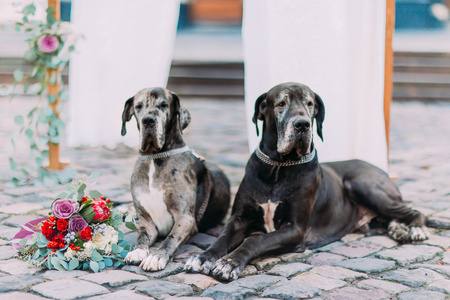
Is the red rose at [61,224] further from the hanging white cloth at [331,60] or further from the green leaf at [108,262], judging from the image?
the hanging white cloth at [331,60]

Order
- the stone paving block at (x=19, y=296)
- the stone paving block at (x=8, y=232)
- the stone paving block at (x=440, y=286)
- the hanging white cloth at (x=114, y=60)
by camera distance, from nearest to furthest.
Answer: the stone paving block at (x=19, y=296) < the stone paving block at (x=440, y=286) < the stone paving block at (x=8, y=232) < the hanging white cloth at (x=114, y=60)

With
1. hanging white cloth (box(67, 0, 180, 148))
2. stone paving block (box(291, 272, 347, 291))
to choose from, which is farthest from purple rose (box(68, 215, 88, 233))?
hanging white cloth (box(67, 0, 180, 148))

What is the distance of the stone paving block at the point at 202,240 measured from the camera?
405 cm

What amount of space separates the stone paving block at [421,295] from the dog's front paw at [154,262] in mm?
1286

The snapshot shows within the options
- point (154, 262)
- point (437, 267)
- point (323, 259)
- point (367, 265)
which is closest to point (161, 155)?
point (154, 262)

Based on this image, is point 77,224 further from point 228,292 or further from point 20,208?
point 20,208

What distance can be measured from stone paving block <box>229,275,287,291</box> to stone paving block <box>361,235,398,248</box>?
0.99m

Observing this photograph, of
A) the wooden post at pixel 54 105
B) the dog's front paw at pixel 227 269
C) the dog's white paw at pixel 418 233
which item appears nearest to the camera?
the dog's front paw at pixel 227 269

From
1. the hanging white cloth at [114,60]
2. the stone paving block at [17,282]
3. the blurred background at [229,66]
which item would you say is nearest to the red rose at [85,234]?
the stone paving block at [17,282]

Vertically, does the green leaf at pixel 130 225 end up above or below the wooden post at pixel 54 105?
below

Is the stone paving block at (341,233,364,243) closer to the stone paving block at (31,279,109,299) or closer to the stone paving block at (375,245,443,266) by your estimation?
the stone paving block at (375,245,443,266)

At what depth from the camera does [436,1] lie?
1861 cm

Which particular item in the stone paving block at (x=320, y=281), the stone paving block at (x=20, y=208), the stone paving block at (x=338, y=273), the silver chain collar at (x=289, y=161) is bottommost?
the stone paving block at (x=338, y=273)

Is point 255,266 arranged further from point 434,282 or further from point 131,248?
point 434,282
